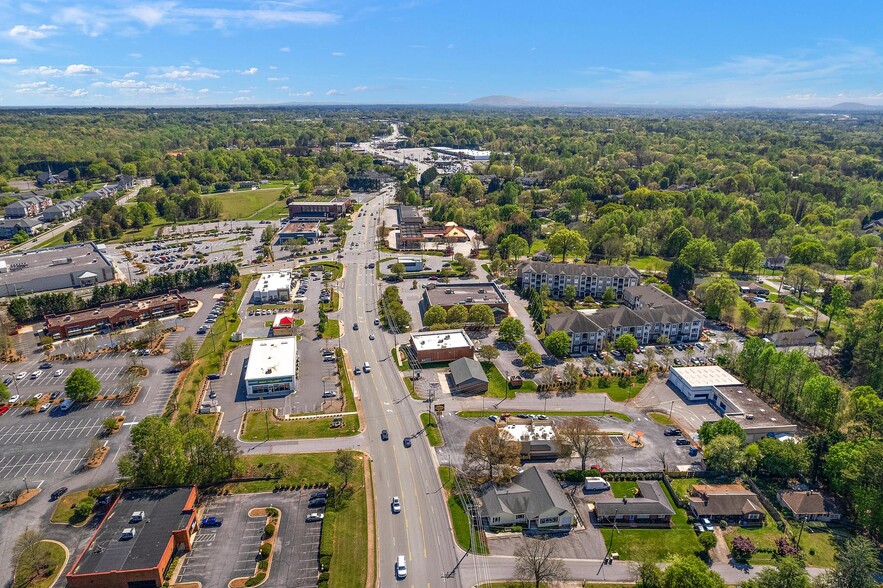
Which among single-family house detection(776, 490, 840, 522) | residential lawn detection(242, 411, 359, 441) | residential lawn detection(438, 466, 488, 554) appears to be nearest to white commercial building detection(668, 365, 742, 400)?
single-family house detection(776, 490, 840, 522)

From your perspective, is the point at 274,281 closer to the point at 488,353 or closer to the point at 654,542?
the point at 488,353

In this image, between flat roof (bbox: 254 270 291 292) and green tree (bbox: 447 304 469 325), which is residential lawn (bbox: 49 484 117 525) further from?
flat roof (bbox: 254 270 291 292)

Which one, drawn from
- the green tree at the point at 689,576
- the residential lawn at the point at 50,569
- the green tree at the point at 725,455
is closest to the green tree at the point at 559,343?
the green tree at the point at 725,455

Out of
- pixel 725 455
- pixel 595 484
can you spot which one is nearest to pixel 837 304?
pixel 725 455

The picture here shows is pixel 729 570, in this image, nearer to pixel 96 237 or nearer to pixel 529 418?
pixel 529 418

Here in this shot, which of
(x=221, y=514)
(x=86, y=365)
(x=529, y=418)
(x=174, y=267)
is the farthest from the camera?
(x=174, y=267)

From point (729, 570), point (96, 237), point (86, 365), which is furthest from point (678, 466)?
point (96, 237)
